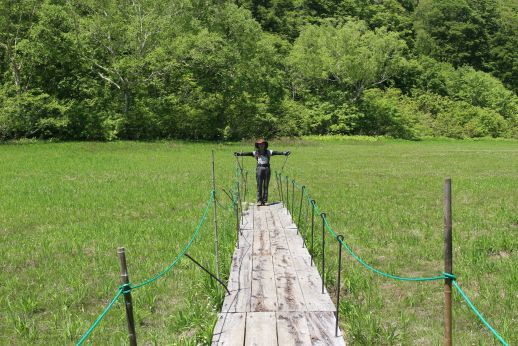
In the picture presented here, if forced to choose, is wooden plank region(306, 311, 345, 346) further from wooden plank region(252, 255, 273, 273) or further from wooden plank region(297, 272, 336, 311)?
wooden plank region(252, 255, 273, 273)

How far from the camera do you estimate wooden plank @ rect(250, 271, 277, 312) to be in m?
5.67

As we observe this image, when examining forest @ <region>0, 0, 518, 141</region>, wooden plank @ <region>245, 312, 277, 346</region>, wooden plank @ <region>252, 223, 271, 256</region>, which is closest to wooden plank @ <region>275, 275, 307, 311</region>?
wooden plank @ <region>245, 312, 277, 346</region>

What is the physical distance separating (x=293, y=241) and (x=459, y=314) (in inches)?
137

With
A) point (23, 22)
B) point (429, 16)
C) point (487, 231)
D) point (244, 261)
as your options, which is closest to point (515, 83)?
point (429, 16)

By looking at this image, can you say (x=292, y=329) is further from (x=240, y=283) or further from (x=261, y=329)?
(x=240, y=283)

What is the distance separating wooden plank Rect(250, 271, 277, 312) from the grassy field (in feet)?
1.60

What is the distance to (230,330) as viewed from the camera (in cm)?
505

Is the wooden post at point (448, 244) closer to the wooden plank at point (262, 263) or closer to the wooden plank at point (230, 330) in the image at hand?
the wooden plank at point (230, 330)

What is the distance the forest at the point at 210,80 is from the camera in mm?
38500

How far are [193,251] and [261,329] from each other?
3.63 m

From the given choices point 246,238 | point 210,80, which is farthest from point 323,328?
point 210,80

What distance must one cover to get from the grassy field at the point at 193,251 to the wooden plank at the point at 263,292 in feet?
1.60

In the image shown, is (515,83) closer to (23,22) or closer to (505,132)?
(505,132)

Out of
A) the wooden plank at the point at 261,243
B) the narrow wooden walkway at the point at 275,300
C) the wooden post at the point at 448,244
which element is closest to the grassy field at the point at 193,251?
the narrow wooden walkway at the point at 275,300
